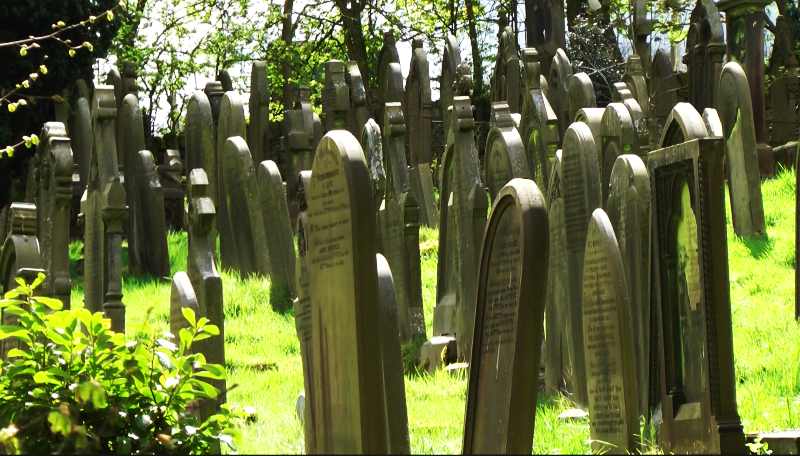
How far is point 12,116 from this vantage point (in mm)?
16703

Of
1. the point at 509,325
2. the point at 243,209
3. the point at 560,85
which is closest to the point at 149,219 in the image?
the point at 243,209

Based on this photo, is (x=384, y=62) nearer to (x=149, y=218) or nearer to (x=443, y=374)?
(x=149, y=218)

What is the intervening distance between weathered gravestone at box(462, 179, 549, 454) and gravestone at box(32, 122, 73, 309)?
12.6 ft

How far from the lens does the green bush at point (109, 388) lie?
4508mm

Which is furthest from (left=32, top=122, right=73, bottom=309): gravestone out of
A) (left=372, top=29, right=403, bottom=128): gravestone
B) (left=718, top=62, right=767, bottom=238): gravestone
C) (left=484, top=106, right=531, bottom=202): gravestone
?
(left=372, top=29, right=403, bottom=128): gravestone

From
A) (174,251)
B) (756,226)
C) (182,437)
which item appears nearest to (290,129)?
(174,251)

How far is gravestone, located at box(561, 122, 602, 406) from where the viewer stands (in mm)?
7156

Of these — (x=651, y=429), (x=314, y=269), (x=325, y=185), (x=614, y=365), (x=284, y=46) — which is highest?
(x=284, y=46)

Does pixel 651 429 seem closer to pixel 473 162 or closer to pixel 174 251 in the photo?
pixel 473 162

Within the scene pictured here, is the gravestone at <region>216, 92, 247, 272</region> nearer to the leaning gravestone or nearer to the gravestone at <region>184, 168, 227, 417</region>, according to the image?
the leaning gravestone

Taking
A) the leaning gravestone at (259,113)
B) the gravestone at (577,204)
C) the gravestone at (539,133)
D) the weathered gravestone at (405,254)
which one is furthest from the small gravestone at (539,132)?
the leaning gravestone at (259,113)

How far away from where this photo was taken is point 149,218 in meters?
12.3

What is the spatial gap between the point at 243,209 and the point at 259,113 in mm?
3243

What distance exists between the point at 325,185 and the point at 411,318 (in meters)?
5.26
